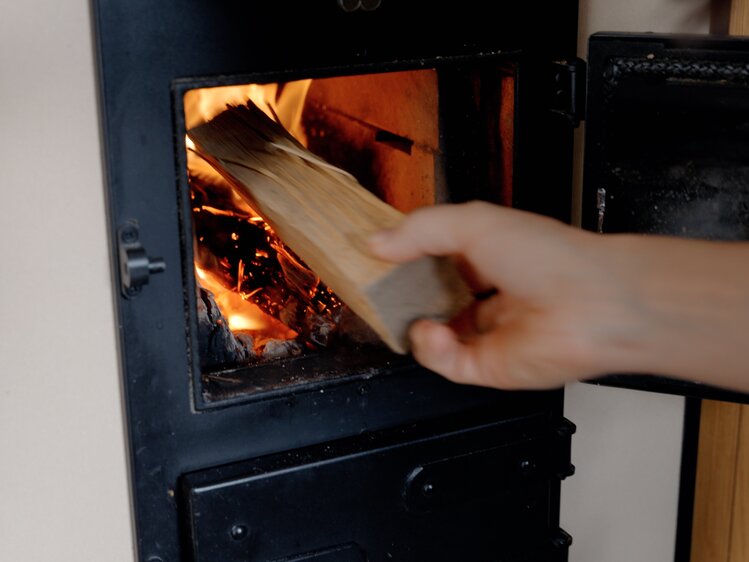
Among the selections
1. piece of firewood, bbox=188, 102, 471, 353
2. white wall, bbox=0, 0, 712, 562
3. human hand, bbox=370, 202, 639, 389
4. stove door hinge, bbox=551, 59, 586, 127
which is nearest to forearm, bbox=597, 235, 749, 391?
human hand, bbox=370, 202, 639, 389

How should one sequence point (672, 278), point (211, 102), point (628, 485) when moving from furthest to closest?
point (628, 485)
point (211, 102)
point (672, 278)

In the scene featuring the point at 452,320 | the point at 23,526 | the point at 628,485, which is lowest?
the point at 628,485

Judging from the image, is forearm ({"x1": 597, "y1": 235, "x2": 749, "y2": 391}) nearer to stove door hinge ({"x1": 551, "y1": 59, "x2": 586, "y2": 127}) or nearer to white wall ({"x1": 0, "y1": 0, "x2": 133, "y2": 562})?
stove door hinge ({"x1": 551, "y1": 59, "x2": 586, "y2": 127})

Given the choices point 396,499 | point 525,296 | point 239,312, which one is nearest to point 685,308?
point 525,296

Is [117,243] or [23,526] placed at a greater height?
[117,243]

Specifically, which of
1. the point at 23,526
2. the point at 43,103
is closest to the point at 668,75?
the point at 43,103

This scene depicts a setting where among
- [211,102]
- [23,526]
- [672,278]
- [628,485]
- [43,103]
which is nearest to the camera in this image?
[672,278]

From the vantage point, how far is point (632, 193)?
111 cm

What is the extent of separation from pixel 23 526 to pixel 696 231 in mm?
735


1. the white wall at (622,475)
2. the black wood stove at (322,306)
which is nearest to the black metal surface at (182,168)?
the black wood stove at (322,306)

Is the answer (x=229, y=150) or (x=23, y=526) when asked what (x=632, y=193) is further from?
(x=23, y=526)

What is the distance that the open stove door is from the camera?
3.40ft

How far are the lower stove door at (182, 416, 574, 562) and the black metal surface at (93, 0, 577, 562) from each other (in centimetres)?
2

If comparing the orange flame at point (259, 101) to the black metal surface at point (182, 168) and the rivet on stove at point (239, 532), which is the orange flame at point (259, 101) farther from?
the rivet on stove at point (239, 532)
